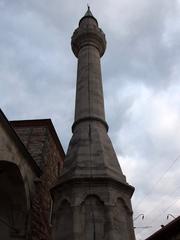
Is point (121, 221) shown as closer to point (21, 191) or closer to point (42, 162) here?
point (21, 191)

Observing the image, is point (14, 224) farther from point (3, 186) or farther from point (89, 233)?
point (89, 233)

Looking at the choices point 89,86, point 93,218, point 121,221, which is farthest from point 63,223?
point 89,86

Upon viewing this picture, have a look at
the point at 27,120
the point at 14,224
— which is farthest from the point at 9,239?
the point at 27,120

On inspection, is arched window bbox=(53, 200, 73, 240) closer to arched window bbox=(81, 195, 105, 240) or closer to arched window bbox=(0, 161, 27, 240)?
arched window bbox=(81, 195, 105, 240)

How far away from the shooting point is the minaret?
4.61 meters

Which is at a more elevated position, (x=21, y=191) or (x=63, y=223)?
(x=21, y=191)

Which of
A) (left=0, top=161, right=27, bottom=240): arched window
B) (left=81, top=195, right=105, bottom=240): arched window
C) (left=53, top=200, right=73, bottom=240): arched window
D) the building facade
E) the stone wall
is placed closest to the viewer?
(left=81, top=195, right=105, bottom=240): arched window

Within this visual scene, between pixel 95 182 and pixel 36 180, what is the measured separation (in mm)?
2666

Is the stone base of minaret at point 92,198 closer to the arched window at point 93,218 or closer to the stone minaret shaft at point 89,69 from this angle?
the arched window at point 93,218

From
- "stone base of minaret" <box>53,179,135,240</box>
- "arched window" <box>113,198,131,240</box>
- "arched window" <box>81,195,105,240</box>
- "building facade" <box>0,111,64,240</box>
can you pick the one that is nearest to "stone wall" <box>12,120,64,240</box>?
"building facade" <box>0,111,64,240</box>

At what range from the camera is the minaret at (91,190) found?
4.61 meters

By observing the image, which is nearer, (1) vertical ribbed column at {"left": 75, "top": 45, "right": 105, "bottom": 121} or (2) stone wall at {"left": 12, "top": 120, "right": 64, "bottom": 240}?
(1) vertical ribbed column at {"left": 75, "top": 45, "right": 105, "bottom": 121}

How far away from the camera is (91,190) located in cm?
493

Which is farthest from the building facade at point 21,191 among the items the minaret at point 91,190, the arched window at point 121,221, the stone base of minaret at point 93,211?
the arched window at point 121,221
